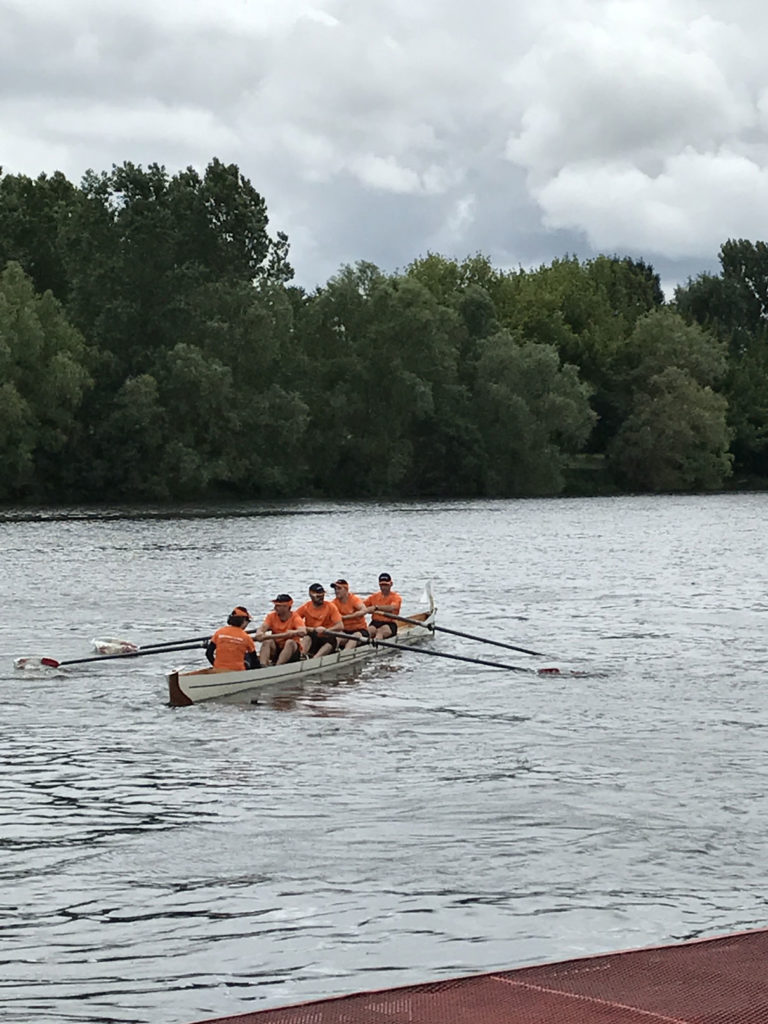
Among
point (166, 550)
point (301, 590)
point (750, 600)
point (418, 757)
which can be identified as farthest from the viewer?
point (166, 550)

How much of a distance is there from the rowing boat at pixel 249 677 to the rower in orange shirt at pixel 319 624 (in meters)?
0.24

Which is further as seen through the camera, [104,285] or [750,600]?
[104,285]

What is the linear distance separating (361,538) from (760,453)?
66987mm

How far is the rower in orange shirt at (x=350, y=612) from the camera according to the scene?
98.3 feet

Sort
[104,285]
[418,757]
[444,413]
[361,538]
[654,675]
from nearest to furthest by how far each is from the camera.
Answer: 1. [418,757]
2. [654,675]
3. [361,538]
4. [104,285]
5. [444,413]

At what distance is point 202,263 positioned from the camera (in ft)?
327

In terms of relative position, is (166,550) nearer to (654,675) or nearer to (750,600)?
→ (750,600)

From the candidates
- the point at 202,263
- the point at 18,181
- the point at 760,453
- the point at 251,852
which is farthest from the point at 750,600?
the point at 760,453

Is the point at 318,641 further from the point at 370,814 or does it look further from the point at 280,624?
the point at 370,814

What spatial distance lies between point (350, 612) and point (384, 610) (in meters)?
1.67

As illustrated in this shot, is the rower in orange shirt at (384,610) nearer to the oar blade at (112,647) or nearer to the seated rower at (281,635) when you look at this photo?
the seated rower at (281,635)

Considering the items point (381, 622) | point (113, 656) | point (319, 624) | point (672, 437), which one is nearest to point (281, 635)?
point (319, 624)

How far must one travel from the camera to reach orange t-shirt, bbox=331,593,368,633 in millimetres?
30045

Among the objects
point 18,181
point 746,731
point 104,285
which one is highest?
point 18,181
